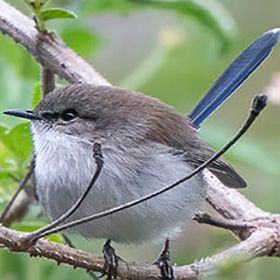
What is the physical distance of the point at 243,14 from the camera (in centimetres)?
464

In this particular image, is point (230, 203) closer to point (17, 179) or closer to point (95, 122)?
point (95, 122)

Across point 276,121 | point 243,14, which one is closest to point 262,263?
point 276,121

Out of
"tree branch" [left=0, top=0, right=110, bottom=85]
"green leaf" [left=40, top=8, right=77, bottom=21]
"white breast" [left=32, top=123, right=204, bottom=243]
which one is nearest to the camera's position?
"white breast" [left=32, top=123, right=204, bottom=243]

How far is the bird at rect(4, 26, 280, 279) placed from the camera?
2.26m

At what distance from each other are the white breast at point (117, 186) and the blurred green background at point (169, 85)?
0.48 feet

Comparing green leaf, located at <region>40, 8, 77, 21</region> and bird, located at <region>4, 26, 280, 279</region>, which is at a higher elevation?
green leaf, located at <region>40, 8, 77, 21</region>

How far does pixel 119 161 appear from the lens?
7.58 ft

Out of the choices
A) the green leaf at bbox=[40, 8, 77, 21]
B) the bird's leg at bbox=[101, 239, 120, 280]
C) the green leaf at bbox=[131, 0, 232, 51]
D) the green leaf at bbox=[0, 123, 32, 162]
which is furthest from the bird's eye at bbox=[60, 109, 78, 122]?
the green leaf at bbox=[131, 0, 232, 51]

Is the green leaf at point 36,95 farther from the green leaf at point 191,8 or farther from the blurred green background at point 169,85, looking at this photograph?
the green leaf at point 191,8

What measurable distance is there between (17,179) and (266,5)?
8.89 ft

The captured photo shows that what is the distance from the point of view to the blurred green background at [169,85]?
269 centimetres

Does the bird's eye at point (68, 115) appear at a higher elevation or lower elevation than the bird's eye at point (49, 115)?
higher

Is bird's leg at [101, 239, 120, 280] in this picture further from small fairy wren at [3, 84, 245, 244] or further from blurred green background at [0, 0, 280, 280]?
blurred green background at [0, 0, 280, 280]

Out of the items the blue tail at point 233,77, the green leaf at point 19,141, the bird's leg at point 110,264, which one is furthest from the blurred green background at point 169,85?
the bird's leg at point 110,264
